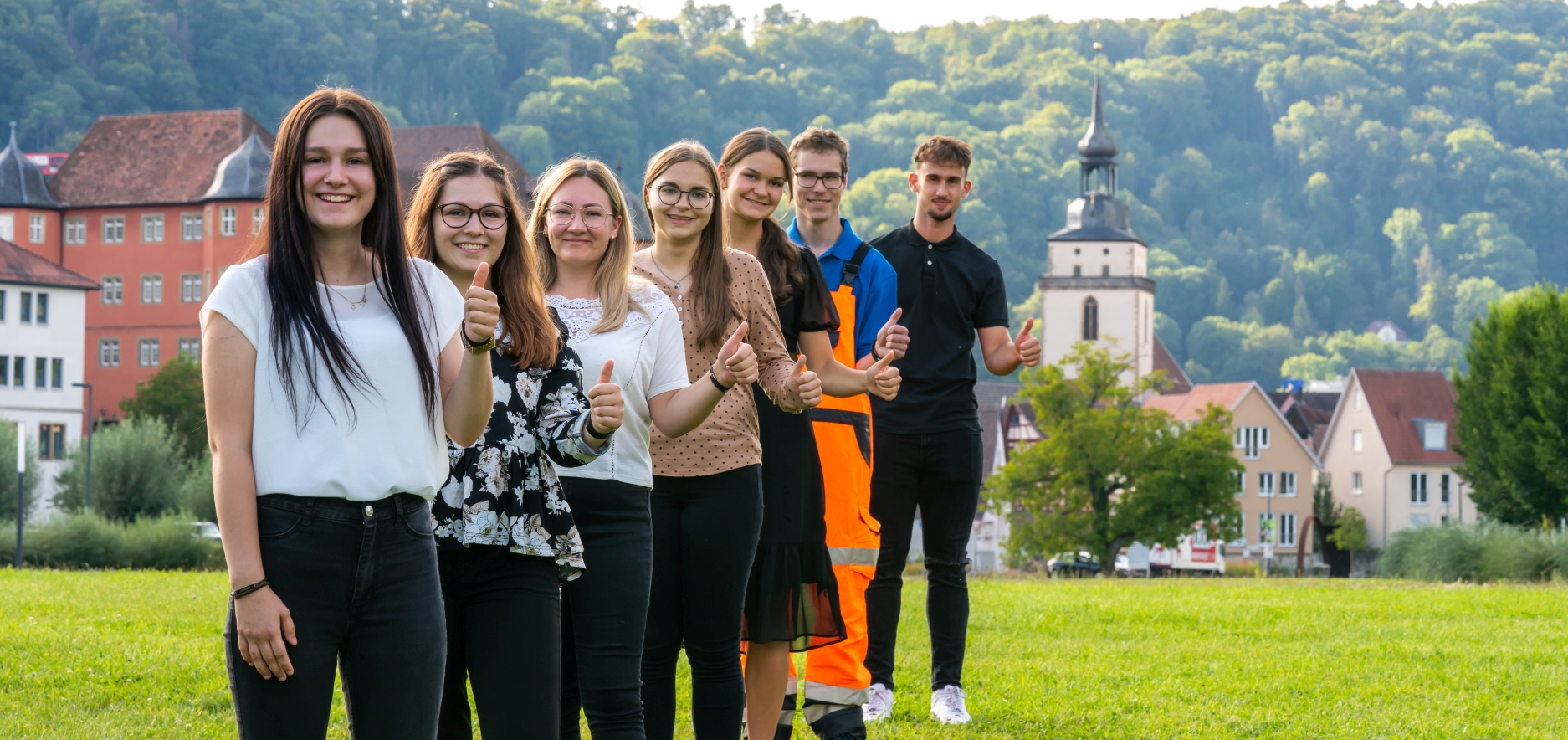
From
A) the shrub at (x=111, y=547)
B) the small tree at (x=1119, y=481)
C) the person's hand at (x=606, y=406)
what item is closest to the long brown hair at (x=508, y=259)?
the person's hand at (x=606, y=406)

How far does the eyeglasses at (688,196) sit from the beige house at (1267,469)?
276 feet

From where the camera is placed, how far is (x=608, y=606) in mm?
4664

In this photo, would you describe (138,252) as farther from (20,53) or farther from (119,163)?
(20,53)

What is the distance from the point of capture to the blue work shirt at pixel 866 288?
263 inches

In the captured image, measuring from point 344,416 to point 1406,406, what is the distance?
289 feet

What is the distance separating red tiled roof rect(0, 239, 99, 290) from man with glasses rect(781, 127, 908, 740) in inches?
2785

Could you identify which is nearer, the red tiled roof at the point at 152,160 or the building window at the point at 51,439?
the building window at the point at 51,439

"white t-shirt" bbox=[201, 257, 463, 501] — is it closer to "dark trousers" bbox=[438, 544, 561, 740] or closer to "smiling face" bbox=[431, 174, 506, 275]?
"dark trousers" bbox=[438, 544, 561, 740]

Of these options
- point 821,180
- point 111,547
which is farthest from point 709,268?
point 111,547

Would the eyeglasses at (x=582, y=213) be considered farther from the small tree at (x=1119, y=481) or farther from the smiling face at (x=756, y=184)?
the small tree at (x=1119, y=481)

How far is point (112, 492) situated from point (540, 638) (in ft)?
143

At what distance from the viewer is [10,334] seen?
7094cm

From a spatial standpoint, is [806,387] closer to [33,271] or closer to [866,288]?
[866,288]

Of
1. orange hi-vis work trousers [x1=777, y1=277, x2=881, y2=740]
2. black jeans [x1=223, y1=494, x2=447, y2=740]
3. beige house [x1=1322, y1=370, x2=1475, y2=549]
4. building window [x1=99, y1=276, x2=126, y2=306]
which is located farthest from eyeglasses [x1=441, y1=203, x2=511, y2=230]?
beige house [x1=1322, y1=370, x2=1475, y2=549]
